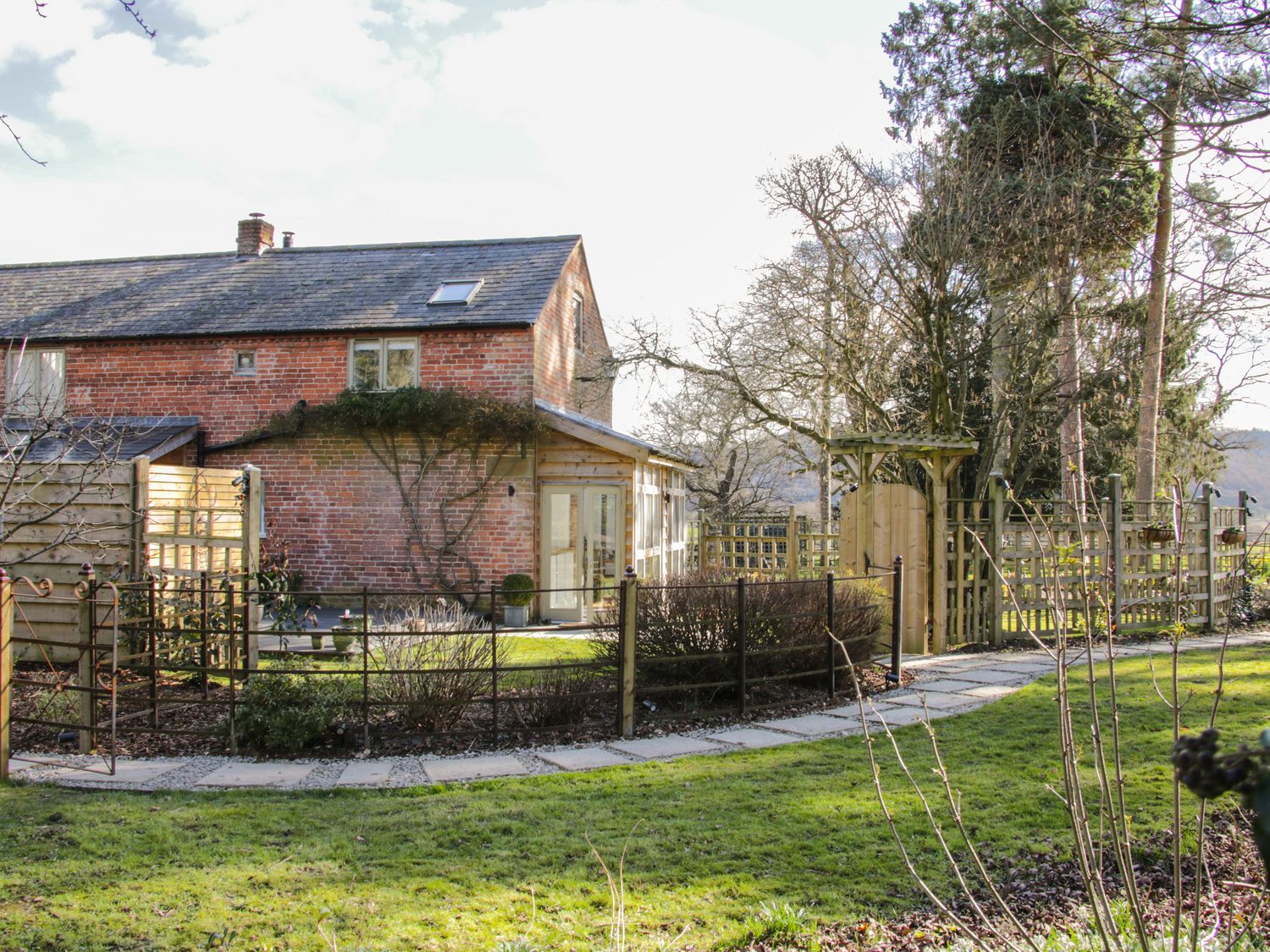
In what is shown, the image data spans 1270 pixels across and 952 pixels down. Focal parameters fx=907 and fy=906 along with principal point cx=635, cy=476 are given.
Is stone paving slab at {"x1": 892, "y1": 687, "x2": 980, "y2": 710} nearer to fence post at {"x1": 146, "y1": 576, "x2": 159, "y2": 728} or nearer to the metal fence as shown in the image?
the metal fence

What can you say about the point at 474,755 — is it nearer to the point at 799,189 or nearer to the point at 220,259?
the point at 799,189

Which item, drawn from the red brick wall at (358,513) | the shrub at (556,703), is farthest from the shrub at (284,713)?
the red brick wall at (358,513)

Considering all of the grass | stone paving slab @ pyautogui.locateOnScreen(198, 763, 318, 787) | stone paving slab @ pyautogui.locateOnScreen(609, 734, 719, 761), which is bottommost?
stone paving slab @ pyautogui.locateOnScreen(198, 763, 318, 787)

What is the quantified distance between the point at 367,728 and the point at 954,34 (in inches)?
737

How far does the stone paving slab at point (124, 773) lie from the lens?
19.0ft

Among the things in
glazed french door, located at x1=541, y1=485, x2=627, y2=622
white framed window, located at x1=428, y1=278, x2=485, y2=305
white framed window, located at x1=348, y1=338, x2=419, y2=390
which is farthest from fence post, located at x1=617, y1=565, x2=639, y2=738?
white framed window, located at x1=428, y1=278, x2=485, y2=305

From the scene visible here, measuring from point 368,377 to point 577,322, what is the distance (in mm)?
4450

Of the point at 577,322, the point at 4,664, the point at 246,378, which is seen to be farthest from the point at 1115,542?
the point at 246,378

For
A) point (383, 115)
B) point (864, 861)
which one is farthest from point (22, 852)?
point (383, 115)

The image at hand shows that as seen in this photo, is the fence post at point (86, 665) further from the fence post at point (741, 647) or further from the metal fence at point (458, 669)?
the fence post at point (741, 647)

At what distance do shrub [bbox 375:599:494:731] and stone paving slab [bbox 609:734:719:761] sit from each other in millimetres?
1188

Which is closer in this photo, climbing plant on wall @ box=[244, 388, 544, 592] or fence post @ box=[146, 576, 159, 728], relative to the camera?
fence post @ box=[146, 576, 159, 728]

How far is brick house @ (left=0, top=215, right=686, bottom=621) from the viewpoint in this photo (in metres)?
14.6

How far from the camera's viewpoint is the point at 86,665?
21.3 feet
